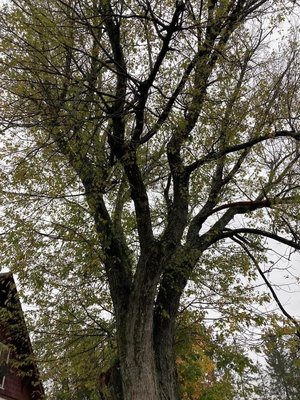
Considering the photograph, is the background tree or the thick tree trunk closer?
the thick tree trunk

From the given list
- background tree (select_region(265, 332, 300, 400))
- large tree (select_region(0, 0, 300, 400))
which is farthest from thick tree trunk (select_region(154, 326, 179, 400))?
background tree (select_region(265, 332, 300, 400))

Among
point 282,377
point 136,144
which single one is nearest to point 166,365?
point 136,144

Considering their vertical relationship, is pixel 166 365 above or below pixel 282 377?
below

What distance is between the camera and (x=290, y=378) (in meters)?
31.1

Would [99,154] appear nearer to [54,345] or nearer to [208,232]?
[208,232]

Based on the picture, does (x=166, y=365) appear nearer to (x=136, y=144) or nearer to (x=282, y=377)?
(x=136, y=144)

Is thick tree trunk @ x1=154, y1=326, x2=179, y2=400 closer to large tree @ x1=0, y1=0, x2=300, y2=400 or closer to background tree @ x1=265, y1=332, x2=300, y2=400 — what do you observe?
large tree @ x1=0, y1=0, x2=300, y2=400

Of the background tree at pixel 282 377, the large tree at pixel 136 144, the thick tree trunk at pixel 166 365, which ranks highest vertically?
the background tree at pixel 282 377

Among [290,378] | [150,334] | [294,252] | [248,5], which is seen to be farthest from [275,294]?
[290,378]

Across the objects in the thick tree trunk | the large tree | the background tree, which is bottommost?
the thick tree trunk

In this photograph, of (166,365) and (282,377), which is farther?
(282,377)

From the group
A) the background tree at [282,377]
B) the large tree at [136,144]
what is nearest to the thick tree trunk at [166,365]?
the large tree at [136,144]

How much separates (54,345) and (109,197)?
3.26 m

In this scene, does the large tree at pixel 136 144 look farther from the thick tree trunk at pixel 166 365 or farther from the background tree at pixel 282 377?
the background tree at pixel 282 377
